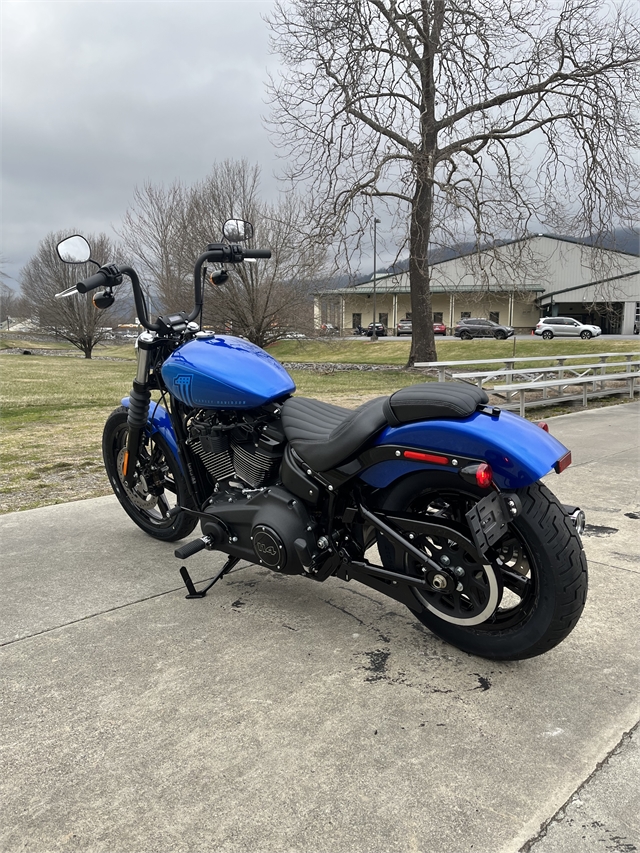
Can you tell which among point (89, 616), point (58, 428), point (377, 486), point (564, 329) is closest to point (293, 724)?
point (377, 486)

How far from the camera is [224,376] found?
284 centimetres

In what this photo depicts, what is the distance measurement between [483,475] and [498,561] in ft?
1.37

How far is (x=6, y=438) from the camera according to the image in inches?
302

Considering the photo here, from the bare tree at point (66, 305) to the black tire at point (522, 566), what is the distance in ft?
128

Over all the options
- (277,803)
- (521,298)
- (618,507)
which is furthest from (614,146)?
(277,803)

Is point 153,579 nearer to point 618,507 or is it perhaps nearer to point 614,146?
point 618,507

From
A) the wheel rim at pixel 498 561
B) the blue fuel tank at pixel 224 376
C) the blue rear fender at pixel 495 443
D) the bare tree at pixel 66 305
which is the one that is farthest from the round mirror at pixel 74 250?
the bare tree at pixel 66 305

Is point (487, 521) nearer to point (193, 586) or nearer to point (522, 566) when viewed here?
point (522, 566)

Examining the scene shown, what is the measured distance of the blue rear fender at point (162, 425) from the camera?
3.48 meters

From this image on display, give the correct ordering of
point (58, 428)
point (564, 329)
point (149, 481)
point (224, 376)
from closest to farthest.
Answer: point (224, 376)
point (149, 481)
point (58, 428)
point (564, 329)

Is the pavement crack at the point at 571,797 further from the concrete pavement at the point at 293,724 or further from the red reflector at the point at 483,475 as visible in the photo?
the red reflector at the point at 483,475

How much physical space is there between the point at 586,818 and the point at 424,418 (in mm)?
1296

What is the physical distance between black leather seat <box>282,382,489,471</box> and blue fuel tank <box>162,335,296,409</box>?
149 mm

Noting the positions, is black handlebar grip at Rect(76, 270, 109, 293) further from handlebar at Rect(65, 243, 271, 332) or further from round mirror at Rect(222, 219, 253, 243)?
round mirror at Rect(222, 219, 253, 243)
